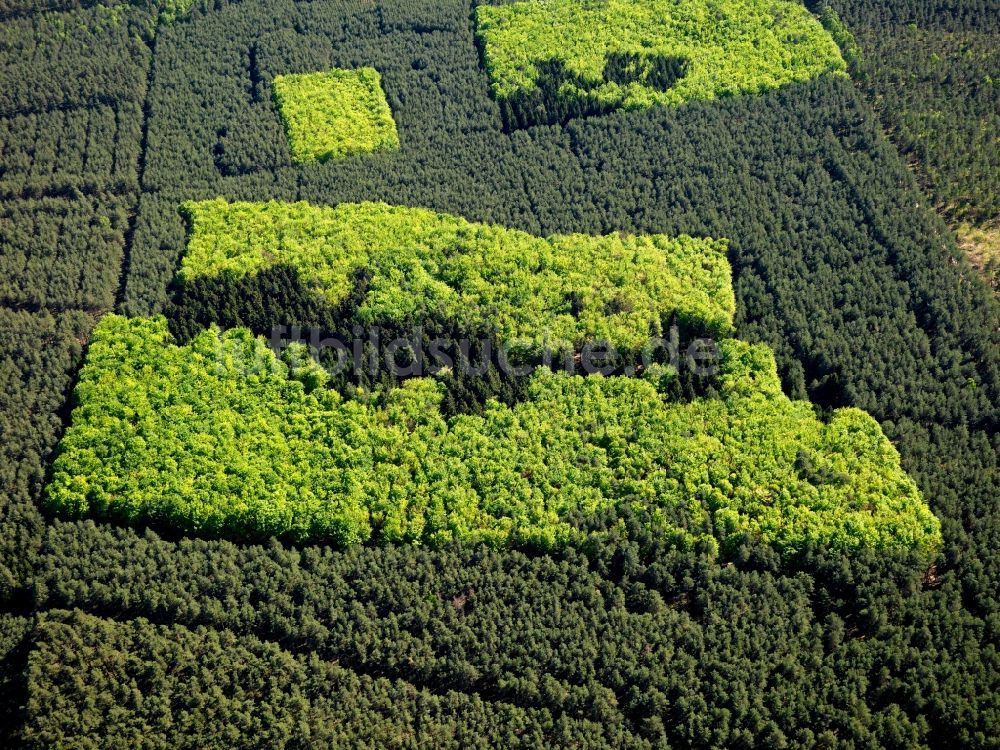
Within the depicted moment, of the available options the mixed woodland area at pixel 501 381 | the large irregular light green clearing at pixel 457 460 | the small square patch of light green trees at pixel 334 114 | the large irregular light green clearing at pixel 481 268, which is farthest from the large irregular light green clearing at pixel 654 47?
the large irregular light green clearing at pixel 457 460

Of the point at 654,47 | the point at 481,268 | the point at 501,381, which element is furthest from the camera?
the point at 654,47

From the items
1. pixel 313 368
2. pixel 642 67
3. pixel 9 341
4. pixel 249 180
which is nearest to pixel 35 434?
pixel 9 341

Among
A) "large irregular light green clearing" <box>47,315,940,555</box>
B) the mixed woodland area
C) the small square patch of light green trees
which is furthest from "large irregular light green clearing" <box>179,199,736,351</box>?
the small square patch of light green trees

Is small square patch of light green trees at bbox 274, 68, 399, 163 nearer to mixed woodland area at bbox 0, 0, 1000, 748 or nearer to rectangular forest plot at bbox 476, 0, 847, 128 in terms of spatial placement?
mixed woodland area at bbox 0, 0, 1000, 748

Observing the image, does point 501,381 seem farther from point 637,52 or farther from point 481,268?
point 637,52

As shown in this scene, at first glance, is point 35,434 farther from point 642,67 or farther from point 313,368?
point 642,67

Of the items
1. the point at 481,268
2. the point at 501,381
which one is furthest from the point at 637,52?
the point at 501,381
